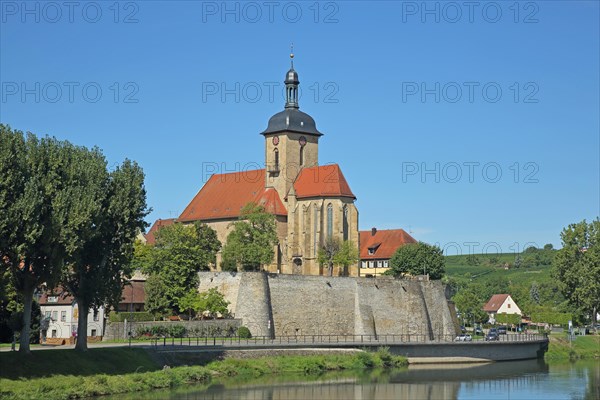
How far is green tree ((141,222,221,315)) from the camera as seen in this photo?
263 ft

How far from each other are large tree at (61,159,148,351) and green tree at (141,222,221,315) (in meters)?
A: 20.6

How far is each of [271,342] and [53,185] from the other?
82.7 ft

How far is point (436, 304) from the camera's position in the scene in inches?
3593

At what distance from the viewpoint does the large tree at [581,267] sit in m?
98.0

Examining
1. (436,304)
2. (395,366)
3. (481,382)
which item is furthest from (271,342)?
(436,304)

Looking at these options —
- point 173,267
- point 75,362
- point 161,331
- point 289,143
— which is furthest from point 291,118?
point 75,362

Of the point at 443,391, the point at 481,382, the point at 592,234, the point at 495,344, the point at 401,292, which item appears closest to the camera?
the point at 443,391

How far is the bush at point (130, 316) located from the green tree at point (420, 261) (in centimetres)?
3782

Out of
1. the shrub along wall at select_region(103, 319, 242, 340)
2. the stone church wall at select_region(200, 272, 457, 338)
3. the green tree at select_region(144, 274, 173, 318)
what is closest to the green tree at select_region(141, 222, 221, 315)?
the green tree at select_region(144, 274, 173, 318)

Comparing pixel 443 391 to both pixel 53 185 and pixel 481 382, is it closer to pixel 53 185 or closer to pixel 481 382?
pixel 481 382

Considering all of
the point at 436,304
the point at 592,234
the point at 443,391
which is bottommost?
the point at 443,391

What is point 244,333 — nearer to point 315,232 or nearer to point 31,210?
point 315,232

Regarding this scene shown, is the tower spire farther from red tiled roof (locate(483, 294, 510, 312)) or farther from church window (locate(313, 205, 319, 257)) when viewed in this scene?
red tiled roof (locate(483, 294, 510, 312))

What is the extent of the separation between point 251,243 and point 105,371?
41.3m
